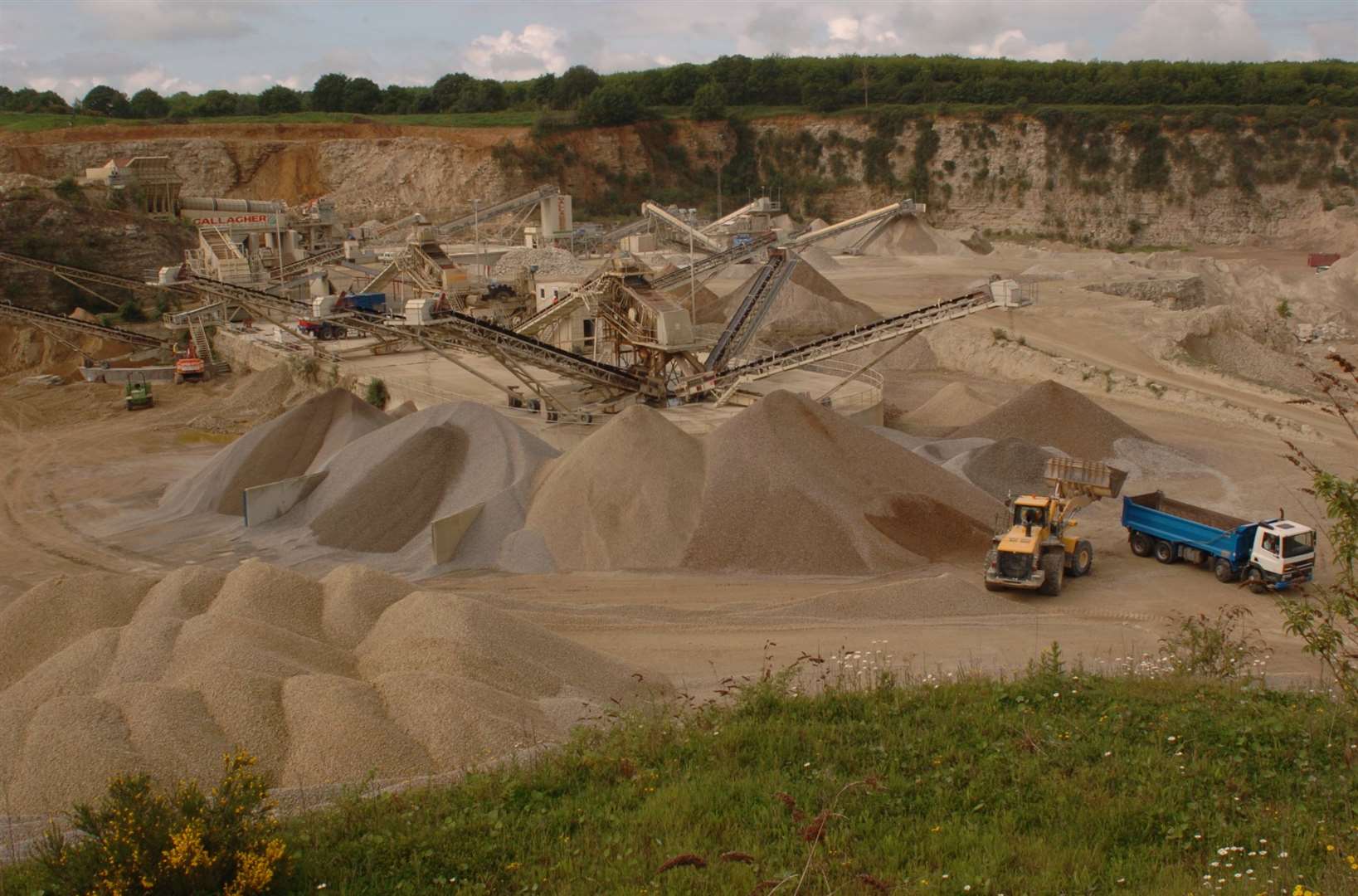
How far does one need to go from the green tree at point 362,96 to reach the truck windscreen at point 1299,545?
285ft

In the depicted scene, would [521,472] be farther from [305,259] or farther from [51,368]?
[305,259]

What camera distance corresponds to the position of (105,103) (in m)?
87.2

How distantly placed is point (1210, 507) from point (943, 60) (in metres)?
83.7

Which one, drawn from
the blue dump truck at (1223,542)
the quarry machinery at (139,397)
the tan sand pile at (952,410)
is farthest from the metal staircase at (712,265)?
the blue dump truck at (1223,542)

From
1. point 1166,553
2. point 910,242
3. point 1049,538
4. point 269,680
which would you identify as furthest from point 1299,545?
point 910,242

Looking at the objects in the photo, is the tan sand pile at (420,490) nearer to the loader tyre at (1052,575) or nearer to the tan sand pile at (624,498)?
the tan sand pile at (624,498)

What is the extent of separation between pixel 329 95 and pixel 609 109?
23828mm

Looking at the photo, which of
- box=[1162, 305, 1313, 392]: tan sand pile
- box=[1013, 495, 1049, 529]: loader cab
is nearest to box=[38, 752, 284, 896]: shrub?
box=[1013, 495, 1049, 529]: loader cab

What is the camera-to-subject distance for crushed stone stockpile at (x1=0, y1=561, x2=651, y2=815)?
10.2 m

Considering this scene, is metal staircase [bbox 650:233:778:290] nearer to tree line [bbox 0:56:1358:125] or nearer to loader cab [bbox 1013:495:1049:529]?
loader cab [bbox 1013:495:1049:529]

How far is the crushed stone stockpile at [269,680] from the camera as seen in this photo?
33.4 feet

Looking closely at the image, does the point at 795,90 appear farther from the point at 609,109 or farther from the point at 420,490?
the point at 420,490

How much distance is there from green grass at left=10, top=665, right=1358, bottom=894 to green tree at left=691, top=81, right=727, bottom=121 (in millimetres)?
83450

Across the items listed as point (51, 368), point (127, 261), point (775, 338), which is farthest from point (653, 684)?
point (127, 261)
